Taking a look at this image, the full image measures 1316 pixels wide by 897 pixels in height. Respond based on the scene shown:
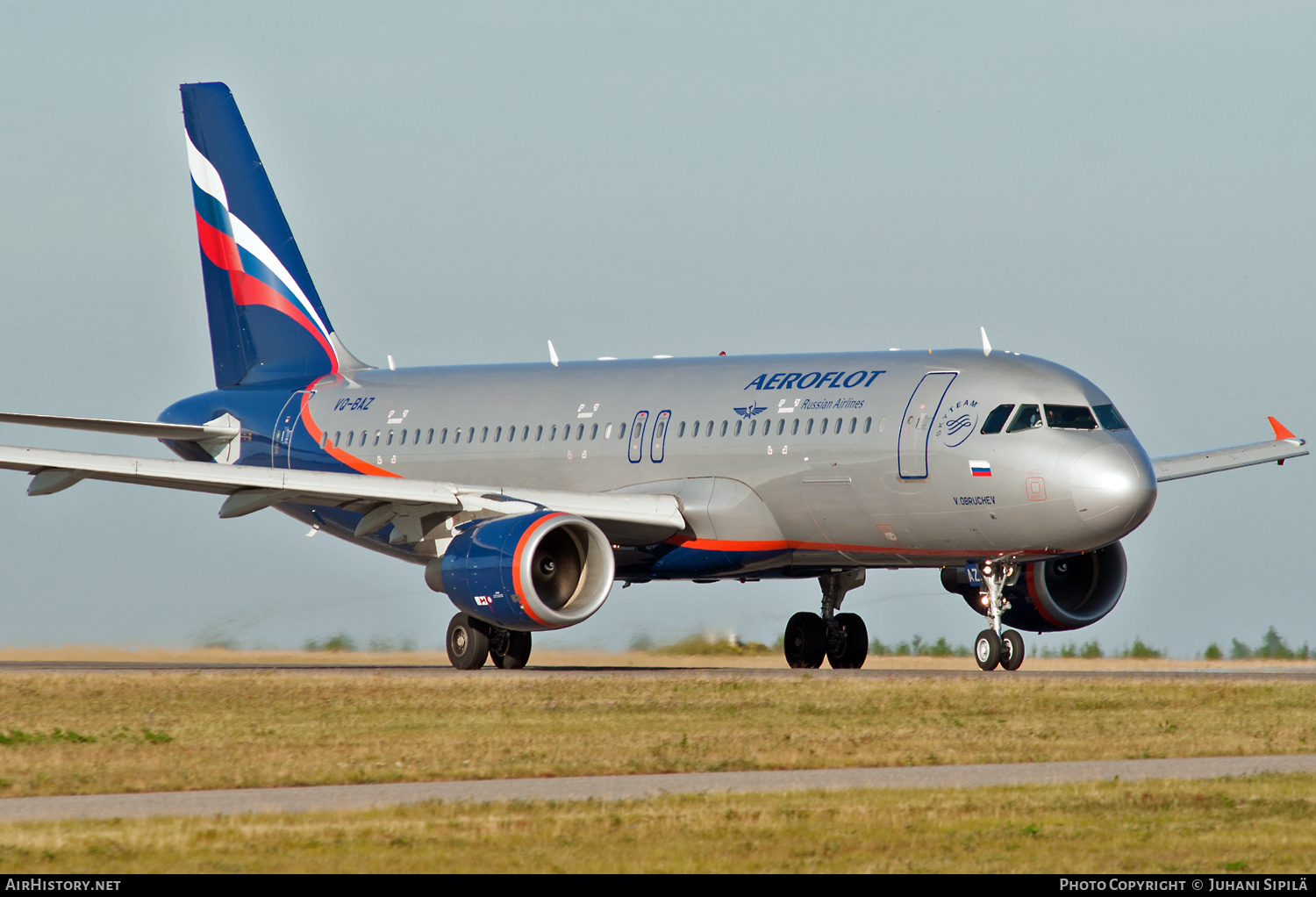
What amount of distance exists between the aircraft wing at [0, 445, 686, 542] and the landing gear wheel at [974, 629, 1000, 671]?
15.1ft

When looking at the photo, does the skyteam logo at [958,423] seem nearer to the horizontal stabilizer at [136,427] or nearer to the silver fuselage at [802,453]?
the silver fuselage at [802,453]

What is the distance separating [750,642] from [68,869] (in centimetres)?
2280

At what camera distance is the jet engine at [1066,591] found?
27.0 metres

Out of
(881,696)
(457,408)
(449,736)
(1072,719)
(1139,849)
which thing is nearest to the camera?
(1139,849)

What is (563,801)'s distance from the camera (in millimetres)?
12453

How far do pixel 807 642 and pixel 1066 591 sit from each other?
3.97 meters

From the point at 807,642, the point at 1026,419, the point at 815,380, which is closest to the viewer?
the point at 1026,419

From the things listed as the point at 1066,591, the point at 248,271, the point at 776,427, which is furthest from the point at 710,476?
the point at 248,271

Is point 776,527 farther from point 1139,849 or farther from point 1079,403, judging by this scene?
point 1139,849

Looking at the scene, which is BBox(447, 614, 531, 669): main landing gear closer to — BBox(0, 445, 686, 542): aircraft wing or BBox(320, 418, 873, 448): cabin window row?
BBox(0, 445, 686, 542): aircraft wing

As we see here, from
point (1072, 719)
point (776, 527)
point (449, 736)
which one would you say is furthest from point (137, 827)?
point (776, 527)

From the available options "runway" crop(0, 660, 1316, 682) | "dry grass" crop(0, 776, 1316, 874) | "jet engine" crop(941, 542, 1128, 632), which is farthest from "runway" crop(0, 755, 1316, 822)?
"jet engine" crop(941, 542, 1128, 632)

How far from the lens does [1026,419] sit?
2369 centimetres

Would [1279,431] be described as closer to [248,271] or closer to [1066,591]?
[1066,591]
